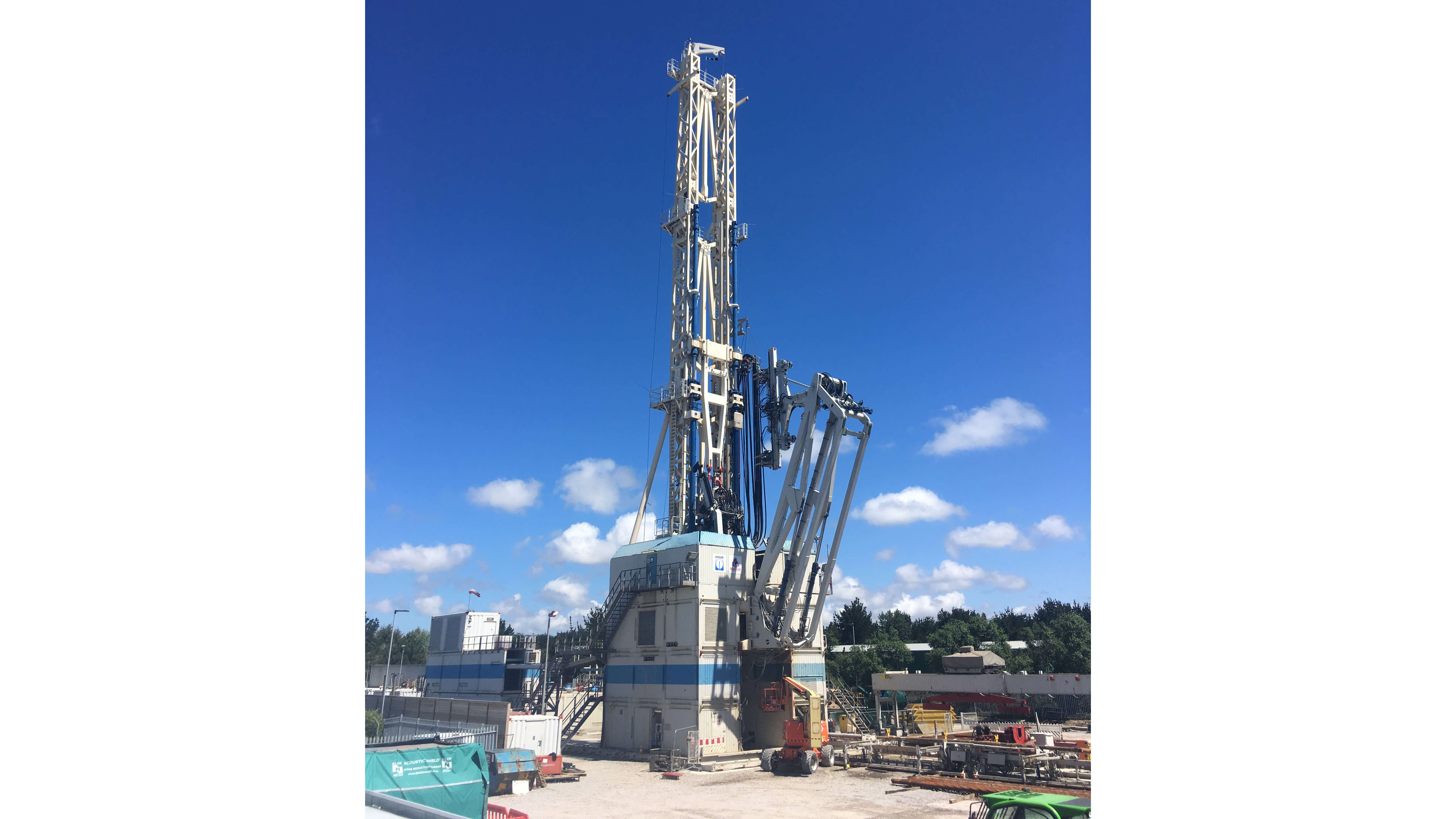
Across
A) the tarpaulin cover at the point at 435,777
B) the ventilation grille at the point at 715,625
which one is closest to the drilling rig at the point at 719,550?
the ventilation grille at the point at 715,625

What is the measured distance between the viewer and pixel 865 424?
30703 millimetres

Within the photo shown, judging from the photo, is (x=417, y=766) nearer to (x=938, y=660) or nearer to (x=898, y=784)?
(x=898, y=784)

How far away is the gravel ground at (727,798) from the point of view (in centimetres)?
1923

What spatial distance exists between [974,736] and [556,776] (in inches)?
542

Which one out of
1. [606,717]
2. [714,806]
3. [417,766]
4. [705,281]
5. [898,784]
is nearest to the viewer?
[417,766]

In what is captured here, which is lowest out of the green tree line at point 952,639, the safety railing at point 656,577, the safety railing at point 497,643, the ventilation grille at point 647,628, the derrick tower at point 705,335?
the green tree line at point 952,639

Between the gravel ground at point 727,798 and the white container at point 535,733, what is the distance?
1.46 metres

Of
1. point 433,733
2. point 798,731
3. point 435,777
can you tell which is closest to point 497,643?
point 798,731

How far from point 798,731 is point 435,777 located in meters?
17.2

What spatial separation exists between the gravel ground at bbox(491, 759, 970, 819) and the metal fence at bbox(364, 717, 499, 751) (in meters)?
1.79

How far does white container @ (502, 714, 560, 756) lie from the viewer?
79.9 feet

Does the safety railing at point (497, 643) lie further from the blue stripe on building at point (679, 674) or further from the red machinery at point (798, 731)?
the red machinery at point (798, 731)
